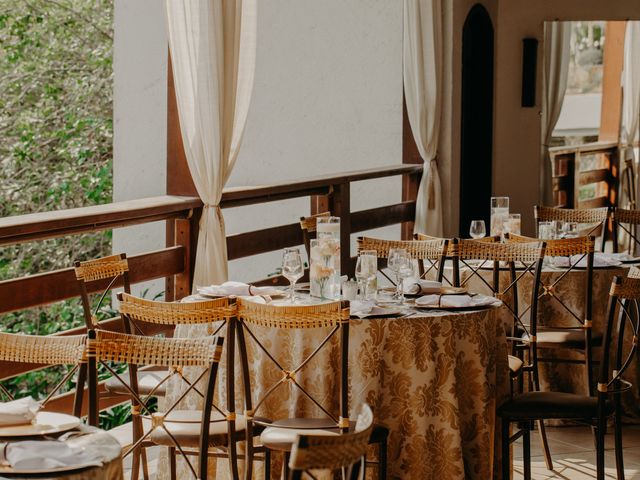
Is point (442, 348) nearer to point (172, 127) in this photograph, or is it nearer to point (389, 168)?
point (172, 127)

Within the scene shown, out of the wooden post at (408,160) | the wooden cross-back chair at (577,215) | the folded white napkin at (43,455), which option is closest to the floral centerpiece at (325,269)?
the folded white napkin at (43,455)

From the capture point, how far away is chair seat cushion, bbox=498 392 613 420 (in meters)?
3.69

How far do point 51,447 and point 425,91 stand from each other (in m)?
5.77

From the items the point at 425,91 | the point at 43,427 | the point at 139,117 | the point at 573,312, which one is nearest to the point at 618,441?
the point at 573,312

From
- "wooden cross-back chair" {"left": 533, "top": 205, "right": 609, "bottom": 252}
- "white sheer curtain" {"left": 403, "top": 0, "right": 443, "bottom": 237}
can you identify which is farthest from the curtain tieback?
"wooden cross-back chair" {"left": 533, "top": 205, "right": 609, "bottom": 252}

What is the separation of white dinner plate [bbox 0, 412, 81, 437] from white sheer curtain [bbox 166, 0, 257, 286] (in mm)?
2541

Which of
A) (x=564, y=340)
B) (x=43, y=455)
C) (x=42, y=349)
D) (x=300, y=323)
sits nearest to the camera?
(x=43, y=455)

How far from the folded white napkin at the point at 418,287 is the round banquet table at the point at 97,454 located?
1.82 meters

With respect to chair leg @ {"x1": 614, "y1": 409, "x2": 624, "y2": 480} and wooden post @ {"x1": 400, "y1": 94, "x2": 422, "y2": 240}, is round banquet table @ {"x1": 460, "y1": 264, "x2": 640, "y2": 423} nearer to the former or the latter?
chair leg @ {"x1": 614, "y1": 409, "x2": 624, "y2": 480}

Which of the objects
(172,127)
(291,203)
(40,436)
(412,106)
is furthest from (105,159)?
(40,436)

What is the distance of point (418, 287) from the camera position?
3.97 m

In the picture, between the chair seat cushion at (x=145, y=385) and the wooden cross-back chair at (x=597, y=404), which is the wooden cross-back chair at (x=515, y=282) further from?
the chair seat cushion at (x=145, y=385)

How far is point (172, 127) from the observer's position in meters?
5.34

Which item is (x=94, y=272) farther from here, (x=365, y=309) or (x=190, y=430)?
(x=365, y=309)
